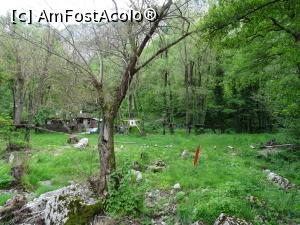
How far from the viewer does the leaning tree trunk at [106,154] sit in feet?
19.9

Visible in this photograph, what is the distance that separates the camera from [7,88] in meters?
Answer: 29.7

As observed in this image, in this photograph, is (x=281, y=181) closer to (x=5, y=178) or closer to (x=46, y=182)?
(x=46, y=182)

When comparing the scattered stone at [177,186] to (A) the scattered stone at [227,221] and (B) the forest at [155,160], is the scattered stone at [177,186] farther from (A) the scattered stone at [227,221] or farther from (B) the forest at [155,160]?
(A) the scattered stone at [227,221]

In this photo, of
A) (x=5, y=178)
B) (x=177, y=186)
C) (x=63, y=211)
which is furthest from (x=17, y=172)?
(x=177, y=186)

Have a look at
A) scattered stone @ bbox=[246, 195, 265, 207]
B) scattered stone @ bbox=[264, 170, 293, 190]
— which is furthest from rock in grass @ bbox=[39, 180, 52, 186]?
scattered stone @ bbox=[264, 170, 293, 190]

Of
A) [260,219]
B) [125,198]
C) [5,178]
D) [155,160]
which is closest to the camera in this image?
[260,219]

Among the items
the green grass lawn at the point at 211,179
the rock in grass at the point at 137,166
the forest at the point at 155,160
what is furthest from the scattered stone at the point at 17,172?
the rock in grass at the point at 137,166

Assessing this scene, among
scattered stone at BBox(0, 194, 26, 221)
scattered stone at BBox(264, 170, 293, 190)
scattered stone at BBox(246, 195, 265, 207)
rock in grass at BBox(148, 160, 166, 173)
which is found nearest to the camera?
scattered stone at BBox(246, 195, 265, 207)

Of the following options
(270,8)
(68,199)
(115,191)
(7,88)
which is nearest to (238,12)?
(270,8)

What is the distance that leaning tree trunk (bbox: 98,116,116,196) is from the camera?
607 centimetres

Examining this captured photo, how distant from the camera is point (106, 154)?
6.20m

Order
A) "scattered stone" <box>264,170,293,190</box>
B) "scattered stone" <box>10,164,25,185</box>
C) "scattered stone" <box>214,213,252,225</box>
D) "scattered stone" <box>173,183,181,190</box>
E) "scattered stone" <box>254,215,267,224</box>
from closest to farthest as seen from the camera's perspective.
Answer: "scattered stone" <box>214,213,252,225</box> → "scattered stone" <box>254,215,267,224</box> → "scattered stone" <box>173,183,181,190</box> → "scattered stone" <box>264,170,293,190</box> → "scattered stone" <box>10,164,25,185</box>

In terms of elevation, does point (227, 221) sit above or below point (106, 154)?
below

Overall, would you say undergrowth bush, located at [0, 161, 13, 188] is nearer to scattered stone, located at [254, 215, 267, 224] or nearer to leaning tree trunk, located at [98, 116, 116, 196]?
Answer: leaning tree trunk, located at [98, 116, 116, 196]
